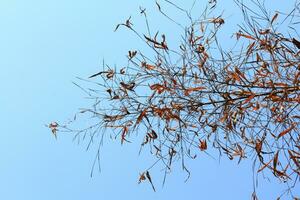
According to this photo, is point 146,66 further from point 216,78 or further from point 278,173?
point 278,173

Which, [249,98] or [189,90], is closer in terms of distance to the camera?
[249,98]

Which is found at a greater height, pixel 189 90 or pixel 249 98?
pixel 189 90

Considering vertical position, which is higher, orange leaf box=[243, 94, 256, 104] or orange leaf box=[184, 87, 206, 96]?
orange leaf box=[184, 87, 206, 96]

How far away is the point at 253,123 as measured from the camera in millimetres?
2693

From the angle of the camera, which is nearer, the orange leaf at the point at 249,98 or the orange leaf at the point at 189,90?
the orange leaf at the point at 249,98

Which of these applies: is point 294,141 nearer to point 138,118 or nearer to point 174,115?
point 174,115

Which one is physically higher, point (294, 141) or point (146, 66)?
point (146, 66)

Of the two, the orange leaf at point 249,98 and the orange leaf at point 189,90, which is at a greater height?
the orange leaf at point 189,90

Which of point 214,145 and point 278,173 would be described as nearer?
point 278,173

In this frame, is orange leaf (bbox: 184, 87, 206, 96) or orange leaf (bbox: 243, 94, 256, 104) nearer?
orange leaf (bbox: 243, 94, 256, 104)

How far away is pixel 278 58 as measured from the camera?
8.27 ft

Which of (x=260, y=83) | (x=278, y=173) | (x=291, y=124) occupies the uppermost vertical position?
(x=260, y=83)

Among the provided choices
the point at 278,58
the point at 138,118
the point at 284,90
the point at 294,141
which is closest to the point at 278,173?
the point at 294,141

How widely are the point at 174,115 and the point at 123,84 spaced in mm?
291
